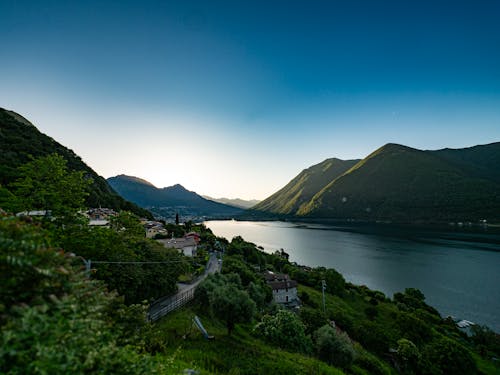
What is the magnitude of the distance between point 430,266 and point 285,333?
3413 inches

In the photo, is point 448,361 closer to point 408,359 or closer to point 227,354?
point 408,359

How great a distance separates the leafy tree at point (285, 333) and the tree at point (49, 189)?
62.1 ft

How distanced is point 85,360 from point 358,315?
195ft

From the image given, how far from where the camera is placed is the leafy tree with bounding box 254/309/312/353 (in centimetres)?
2228

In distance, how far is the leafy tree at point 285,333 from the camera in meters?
22.3

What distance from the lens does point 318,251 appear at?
395ft

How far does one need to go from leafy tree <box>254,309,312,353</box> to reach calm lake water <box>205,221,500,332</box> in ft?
161

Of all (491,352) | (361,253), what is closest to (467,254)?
(361,253)

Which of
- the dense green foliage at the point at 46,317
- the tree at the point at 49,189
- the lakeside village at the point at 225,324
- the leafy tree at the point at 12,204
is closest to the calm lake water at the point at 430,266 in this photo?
the lakeside village at the point at 225,324

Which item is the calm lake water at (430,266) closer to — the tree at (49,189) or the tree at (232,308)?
the tree at (232,308)

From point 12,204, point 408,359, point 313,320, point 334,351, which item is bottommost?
point 408,359

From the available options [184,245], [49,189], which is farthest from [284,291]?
[49,189]

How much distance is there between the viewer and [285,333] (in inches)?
898

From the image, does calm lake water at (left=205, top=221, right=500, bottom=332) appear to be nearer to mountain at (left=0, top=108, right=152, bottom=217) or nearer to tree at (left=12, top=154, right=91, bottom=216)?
tree at (left=12, top=154, right=91, bottom=216)
